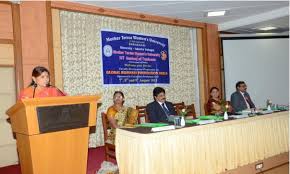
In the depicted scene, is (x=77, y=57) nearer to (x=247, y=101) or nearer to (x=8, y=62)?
(x=8, y=62)

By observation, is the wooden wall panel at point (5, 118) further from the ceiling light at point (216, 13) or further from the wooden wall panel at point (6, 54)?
the ceiling light at point (216, 13)

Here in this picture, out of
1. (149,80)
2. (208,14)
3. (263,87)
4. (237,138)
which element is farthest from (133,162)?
(263,87)

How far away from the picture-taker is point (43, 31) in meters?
4.42

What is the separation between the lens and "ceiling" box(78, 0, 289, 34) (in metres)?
5.00

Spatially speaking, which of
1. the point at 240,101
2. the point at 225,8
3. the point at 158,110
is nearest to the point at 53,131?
the point at 158,110

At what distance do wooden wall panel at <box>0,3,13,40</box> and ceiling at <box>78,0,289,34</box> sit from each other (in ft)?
3.85

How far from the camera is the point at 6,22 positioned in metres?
4.12

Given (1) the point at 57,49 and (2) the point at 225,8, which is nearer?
(1) the point at 57,49

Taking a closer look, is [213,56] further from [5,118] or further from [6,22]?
[5,118]

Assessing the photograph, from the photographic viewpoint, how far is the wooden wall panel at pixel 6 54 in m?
4.09

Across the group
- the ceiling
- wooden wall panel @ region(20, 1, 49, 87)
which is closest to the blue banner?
the ceiling

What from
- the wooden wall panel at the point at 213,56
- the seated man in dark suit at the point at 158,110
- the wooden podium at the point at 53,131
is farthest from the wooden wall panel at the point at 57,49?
the wooden wall panel at the point at 213,56

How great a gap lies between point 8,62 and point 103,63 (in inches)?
64.6

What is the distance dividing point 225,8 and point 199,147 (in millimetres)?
3538
